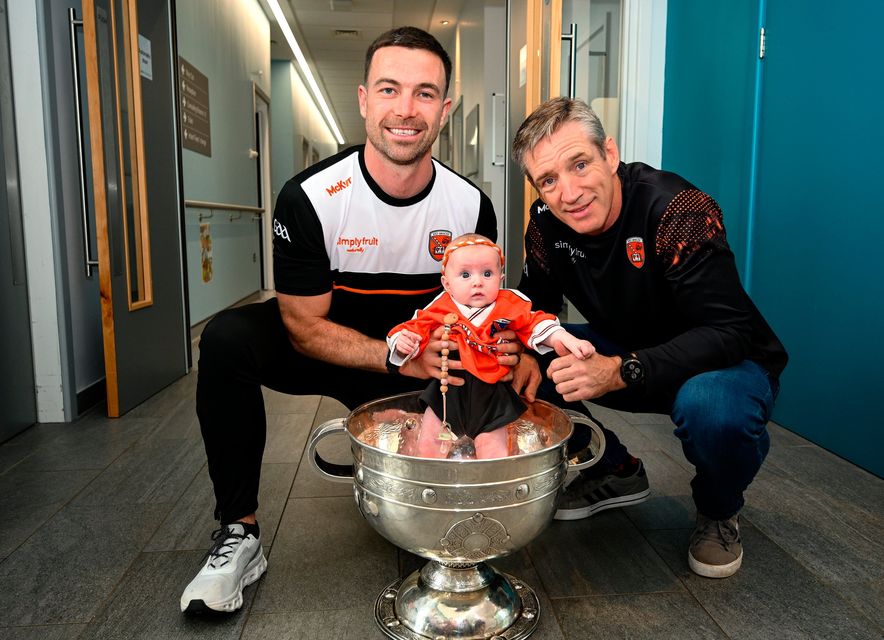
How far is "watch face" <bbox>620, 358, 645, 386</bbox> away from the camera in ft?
4.08

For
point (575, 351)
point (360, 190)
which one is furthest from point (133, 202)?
point (575, 351)

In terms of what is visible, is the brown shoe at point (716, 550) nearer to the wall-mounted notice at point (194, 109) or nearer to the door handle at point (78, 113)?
the door handle at point (78, 113)

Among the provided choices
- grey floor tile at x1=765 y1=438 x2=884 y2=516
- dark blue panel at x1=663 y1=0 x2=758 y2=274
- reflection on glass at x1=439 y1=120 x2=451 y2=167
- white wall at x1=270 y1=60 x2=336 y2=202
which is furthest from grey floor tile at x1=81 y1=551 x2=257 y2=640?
white wall at x1=270 y1=60 x2=336 y2=202

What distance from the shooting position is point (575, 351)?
3.94 ft

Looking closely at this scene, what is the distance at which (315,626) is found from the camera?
3.83ft

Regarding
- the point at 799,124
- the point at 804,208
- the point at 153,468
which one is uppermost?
the point at 799,124

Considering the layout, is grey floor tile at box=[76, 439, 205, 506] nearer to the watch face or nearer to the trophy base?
the trophy base

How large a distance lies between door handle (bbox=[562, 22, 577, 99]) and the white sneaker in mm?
2315

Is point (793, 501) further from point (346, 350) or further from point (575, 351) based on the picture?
point (346, 350)

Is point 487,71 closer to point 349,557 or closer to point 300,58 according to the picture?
point 300,58

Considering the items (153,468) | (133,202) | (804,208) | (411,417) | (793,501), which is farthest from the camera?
(133,202)

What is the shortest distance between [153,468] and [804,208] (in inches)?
85.9

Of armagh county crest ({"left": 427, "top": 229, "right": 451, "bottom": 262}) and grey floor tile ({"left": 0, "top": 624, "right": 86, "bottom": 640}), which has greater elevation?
armagh county crest ({"left": 427, "top": 229, "right": 451, "bottom": 262})

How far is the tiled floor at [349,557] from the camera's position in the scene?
46.5 inches
